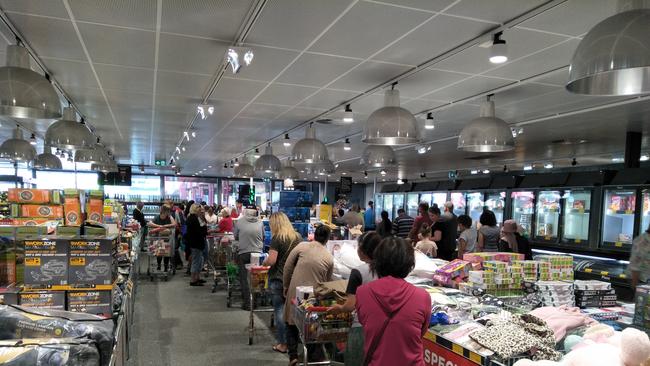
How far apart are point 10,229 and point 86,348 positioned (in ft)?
5.59

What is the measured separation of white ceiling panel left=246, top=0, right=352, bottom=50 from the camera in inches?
134

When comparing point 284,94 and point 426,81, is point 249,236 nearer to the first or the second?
point 284,94

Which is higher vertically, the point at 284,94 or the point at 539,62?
the point at 539,62

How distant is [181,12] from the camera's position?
3.57m

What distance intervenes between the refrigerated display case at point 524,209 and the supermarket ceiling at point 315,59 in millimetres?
1950

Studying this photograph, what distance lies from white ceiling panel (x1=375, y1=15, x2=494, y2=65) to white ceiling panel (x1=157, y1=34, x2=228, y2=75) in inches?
69.9

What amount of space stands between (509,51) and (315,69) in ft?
7.05

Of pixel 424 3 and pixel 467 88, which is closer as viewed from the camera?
pixel 424 3

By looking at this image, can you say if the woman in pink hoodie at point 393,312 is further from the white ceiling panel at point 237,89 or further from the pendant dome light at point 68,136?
the pendant dome light at point 68,136

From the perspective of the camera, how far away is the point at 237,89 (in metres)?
6.11

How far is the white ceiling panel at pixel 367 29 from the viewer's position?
349cm

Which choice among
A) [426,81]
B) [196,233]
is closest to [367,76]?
[426,81]

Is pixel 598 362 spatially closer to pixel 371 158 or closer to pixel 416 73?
pixel 416 73

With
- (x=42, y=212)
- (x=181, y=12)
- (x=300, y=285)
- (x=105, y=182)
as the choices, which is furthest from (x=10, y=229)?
(x=105, y=182)
